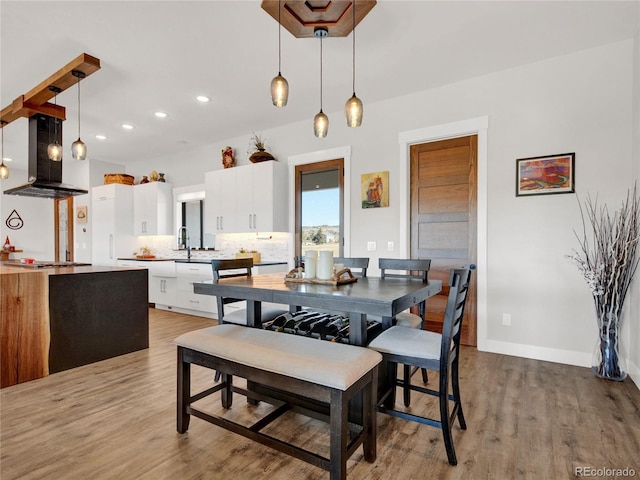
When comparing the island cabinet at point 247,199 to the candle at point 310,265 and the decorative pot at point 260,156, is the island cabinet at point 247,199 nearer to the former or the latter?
the decorative pot at point 260,156

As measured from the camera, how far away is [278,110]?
4.48 metres

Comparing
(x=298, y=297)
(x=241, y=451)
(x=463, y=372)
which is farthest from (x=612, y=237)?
(x=241, y=451)

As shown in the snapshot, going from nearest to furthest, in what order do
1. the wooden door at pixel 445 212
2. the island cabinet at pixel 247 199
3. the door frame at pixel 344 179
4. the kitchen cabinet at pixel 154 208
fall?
the wooden door at pixel 445 212
the door frame at pixel 344 179
the island cabinet at pixel 247 199
the kitchen cabinet at pixel 154 208

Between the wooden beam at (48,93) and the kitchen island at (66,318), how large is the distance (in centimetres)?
189

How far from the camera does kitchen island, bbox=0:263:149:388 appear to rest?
2771 millimetres

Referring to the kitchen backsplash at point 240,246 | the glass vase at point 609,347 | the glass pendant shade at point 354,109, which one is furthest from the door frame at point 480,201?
the kitchen backsplash at point 240,246

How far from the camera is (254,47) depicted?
304 cm

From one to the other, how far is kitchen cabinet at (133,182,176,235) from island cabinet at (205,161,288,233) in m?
1.30

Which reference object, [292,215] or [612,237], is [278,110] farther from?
[612,237]

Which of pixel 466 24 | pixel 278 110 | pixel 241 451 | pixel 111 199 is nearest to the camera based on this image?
pixel 241 451

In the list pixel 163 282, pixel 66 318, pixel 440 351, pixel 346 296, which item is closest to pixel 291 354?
pixel 346 296

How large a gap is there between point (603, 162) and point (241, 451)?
367cm

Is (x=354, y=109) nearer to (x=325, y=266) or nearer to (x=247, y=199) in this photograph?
(x=325, y=266)

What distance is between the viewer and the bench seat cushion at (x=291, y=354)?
148 centimetres
